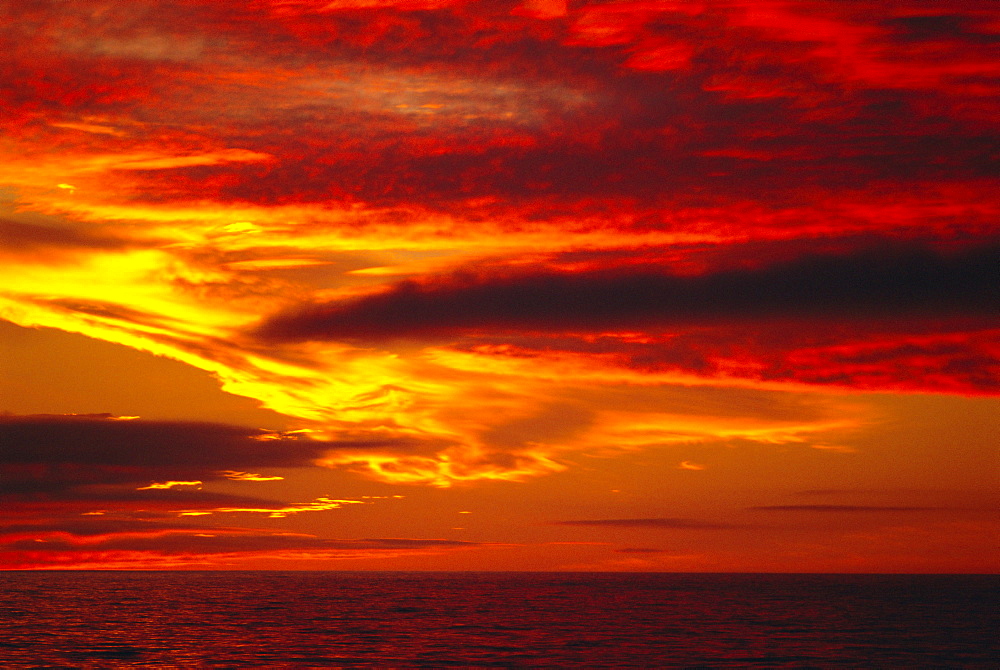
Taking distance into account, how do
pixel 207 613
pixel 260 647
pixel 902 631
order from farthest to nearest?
pixel 207 613, pixel 902 631, pixel 260 647

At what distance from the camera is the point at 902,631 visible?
77.1 metres

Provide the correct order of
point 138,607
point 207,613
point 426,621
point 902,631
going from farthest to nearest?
1. point 138,607
2. point 207,613
3. point 426,621
4. point 902,631

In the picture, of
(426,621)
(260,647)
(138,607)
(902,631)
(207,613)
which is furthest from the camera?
(138,607)

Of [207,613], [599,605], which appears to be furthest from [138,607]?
[599,605]

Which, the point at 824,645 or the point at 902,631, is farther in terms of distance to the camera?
the point at 902,631

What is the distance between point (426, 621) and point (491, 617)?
785cm

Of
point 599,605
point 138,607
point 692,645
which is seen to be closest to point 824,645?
point 692,645

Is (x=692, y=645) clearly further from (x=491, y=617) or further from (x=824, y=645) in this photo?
(x=491, y=617)

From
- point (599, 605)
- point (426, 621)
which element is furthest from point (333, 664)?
point (599, 605)

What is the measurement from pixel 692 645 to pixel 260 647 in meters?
28.3

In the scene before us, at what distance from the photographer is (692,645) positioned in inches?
2466

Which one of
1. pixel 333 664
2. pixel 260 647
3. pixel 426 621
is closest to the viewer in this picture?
pixel 333 664

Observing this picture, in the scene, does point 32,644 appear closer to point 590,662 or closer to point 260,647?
point 260,647

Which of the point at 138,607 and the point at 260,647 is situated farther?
the point at 138,607
